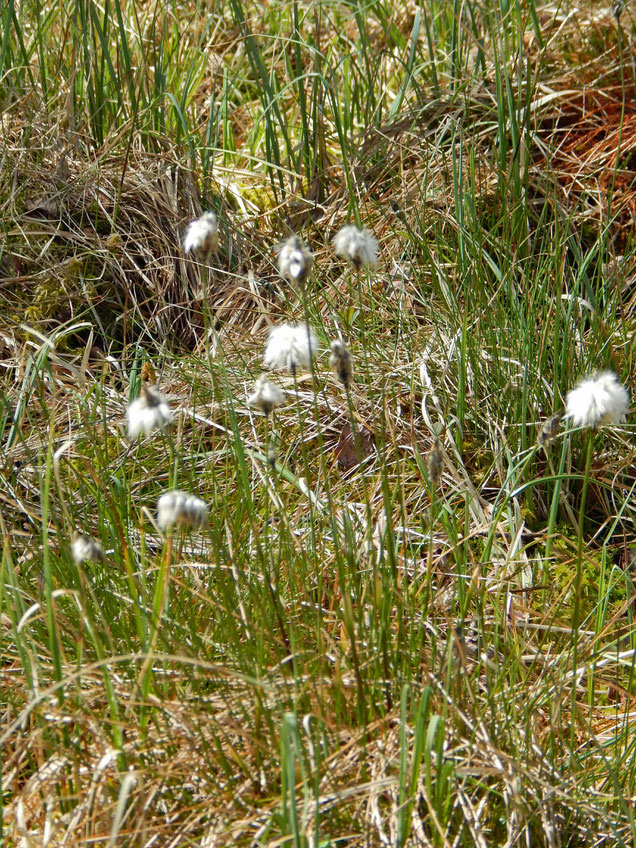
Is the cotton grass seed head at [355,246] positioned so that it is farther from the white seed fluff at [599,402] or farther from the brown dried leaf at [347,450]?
the brown dried leaf at [347,450]

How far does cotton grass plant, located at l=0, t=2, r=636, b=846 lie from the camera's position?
142 centimetres

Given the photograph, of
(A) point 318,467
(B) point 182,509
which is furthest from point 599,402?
(A) point 318,467

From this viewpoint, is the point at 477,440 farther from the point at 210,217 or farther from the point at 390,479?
the point at 210,217

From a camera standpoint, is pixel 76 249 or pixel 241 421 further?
pixel 76 249

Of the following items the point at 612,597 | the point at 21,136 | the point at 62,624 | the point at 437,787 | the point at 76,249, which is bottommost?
the point at 612,597

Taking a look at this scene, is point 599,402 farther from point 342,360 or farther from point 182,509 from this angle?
point 182,509

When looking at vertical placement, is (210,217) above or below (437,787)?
above

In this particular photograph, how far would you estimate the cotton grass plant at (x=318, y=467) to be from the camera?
1.42 meters

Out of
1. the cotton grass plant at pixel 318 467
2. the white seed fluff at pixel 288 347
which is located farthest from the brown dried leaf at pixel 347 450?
the white seed fluff at pixel 288 347

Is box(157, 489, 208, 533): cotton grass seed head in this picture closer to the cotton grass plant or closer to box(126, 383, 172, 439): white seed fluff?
the cotton grass plant

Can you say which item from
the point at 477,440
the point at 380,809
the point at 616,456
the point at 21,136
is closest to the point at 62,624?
the point at 380,809

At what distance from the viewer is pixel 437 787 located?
4.40 ft

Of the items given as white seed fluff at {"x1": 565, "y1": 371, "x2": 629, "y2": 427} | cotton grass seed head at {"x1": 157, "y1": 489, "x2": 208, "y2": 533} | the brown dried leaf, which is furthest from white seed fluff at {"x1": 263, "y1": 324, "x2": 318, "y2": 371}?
the brown dried leaf

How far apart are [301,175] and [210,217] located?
1969 mm
